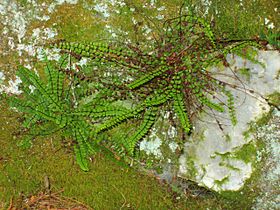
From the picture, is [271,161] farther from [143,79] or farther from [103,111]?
[103,111]

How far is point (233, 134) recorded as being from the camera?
462cm

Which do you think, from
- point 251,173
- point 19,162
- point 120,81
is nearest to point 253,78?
point 251,173

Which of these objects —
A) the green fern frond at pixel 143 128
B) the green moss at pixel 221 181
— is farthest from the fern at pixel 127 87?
the green moss at pixel 221 181

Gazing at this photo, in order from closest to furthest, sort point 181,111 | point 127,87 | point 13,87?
point 181,111 < point 127,87 < point 13,87

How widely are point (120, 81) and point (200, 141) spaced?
112 centimetres

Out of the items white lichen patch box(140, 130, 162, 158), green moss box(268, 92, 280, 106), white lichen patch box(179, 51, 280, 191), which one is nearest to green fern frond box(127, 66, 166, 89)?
white lichen patch box(140, 130, 162, 158)

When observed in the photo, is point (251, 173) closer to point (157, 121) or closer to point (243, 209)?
point (243, 209)

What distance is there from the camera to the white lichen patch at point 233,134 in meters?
4.57

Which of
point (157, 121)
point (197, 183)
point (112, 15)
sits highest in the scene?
point (112, 15)

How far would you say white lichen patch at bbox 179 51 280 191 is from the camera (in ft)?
15.0

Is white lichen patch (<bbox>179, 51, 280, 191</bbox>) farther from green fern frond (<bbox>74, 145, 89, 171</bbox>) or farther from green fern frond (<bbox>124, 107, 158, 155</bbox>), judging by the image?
green fern frond (<bbox>74, 145, 89, 171</bbox>)

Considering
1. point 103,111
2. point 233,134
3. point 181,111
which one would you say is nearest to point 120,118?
point 103,111

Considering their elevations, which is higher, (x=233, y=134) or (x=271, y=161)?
(x=233, y=134)

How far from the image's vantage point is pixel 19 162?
4.81 meters
